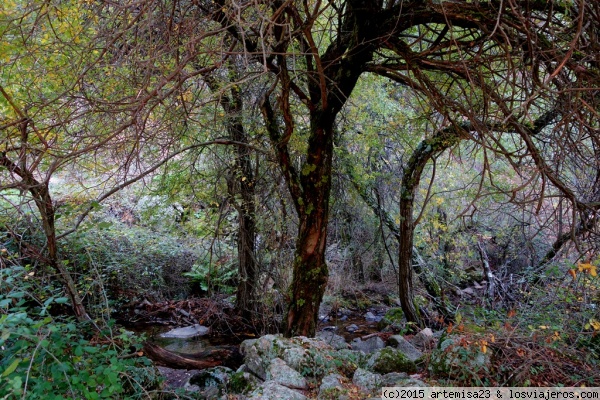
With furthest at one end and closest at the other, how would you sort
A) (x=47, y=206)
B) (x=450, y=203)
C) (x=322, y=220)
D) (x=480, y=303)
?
1. (x=450, y=203)
2. (x=480, y=303)
3. (x=322, y=220)
4. (x=47, y=206)

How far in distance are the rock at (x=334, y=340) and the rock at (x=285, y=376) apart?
5.97 feet

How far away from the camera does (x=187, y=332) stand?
6992mm

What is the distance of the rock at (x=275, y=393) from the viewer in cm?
292

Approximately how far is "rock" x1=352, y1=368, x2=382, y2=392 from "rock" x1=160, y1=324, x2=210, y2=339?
4.17 m

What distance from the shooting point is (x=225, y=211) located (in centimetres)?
609

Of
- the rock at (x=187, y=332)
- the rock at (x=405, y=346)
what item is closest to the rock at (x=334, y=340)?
the rock at (x=405, y=346)

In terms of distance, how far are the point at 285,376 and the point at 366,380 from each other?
65 centimetres

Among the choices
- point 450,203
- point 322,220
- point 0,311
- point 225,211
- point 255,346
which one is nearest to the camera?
point 0,311

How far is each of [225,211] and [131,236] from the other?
3061mm

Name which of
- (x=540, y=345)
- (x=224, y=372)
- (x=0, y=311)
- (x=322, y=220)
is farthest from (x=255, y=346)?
(x=540, y=345)

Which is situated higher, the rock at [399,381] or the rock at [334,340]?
the rock at [399,381]

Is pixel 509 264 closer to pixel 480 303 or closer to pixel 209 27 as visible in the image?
pixel 480 303

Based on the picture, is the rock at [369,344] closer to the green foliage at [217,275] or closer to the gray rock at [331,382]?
the green foliage at [217,275]

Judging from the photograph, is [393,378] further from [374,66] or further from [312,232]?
[374,66]
